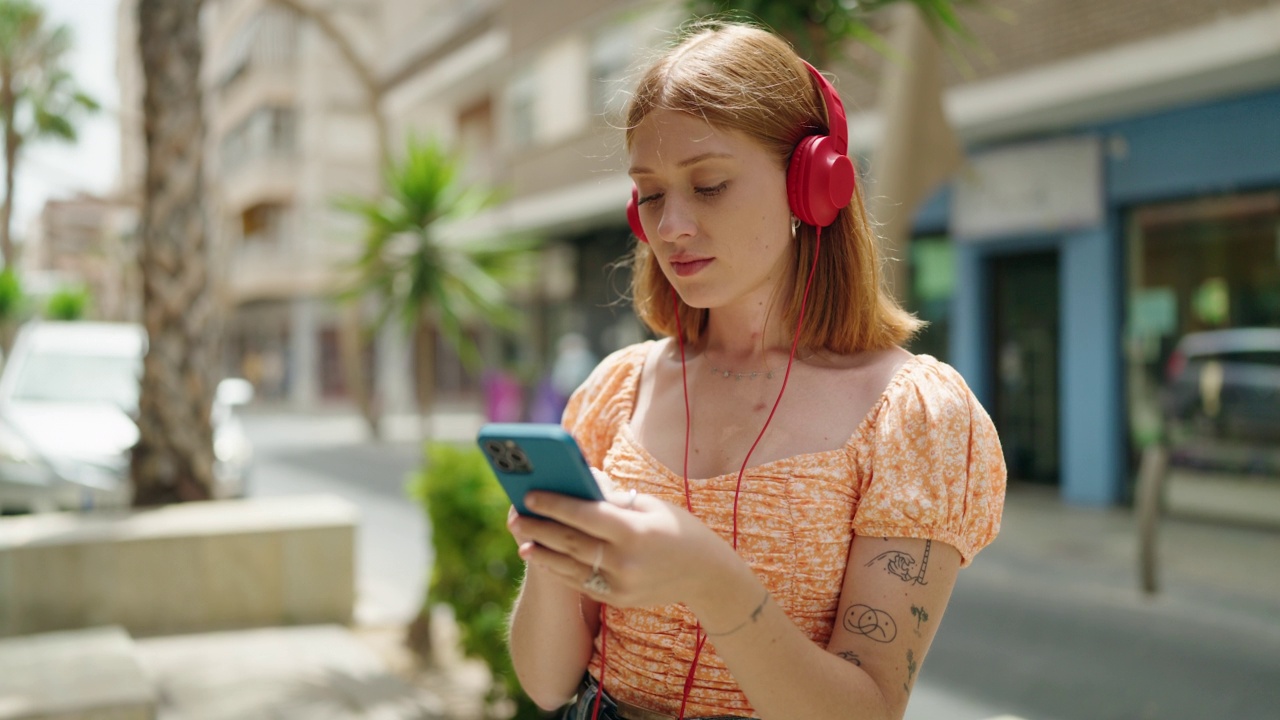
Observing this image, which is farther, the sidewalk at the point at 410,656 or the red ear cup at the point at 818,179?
the sidewalk at the point at 410,656

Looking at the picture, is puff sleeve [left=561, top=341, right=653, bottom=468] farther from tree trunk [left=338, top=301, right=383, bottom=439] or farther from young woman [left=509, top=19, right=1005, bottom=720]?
tree trunk [left=338, top=301, right=383, bottom=439]

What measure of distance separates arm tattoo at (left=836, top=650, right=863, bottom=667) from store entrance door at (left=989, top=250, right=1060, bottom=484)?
38.5 feet

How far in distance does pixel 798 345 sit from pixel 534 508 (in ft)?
1.99

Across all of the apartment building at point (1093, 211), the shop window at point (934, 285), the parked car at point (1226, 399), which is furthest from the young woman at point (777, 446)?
the shop window at point (934, 285)

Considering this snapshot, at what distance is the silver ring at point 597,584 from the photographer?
1053 millimetres

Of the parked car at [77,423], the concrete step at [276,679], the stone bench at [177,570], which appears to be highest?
the parked car at [77,423]

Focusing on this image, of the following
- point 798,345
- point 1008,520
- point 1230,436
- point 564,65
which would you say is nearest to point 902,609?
point 798,345

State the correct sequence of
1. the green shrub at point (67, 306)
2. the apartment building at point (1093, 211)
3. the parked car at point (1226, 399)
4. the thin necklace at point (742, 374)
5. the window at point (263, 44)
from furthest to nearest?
the window at point (263, 44)
the green shrub at point (67, 306)
the parked car at point (1226, 399)
the apartment building at point (1093, 211)
the thin necklace at point (742, 374)

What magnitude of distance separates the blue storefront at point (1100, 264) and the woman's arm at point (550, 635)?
402 inches

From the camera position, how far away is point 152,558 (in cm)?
535

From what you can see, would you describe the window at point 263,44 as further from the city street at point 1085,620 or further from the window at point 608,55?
the city street at point 1085,620

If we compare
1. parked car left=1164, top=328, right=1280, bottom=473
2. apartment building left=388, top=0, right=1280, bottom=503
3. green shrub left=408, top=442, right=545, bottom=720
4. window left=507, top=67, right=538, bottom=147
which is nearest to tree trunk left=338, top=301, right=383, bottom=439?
window left=507, top=67, right=538, bottom=147

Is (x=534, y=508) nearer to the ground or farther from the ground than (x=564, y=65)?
nearer to the ground

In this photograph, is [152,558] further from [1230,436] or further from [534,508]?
[1230,436]
